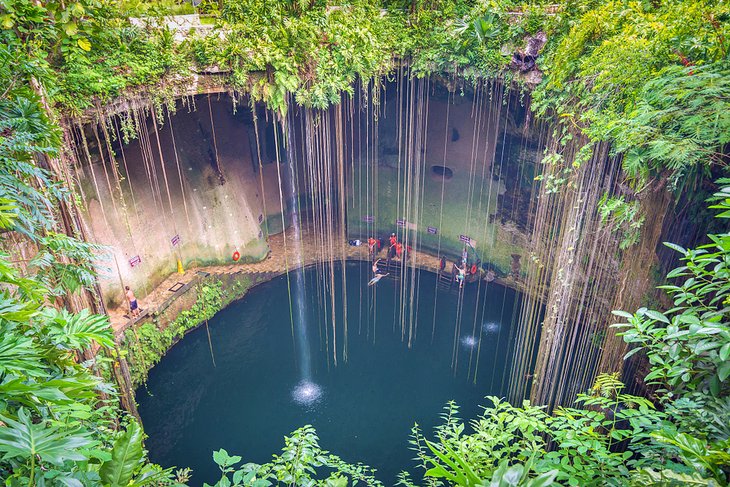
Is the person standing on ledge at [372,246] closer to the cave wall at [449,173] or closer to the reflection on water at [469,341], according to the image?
the cave wall at [449,173]

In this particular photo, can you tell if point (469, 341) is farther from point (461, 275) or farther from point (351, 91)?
point (351, 91)

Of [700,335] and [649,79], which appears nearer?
[700,335]

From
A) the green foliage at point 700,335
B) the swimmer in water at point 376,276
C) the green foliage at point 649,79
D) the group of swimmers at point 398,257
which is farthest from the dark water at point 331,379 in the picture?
the green foliage at point 700,335

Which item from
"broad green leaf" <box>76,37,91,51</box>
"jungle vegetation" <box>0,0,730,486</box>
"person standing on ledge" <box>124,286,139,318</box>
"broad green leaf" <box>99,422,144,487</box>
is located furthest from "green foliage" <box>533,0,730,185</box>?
"person standing on ledge" <box>124,286,139,318</box>

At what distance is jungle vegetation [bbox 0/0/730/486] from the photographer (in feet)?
5.82

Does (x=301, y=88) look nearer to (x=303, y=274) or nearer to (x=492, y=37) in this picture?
(x=492, y=37)

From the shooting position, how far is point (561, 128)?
5559 mm

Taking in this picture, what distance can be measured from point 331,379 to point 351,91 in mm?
4000

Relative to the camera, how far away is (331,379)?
23.3 feet

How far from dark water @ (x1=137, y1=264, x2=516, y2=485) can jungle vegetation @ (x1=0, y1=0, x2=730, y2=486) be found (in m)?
1.00

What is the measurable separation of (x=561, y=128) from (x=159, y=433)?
6.04 m

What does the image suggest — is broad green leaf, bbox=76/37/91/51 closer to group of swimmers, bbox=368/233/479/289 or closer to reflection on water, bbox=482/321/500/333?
group of swimmers, bbox=368/233/479/289


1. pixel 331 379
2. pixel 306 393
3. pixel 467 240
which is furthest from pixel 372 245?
pixel 306 393

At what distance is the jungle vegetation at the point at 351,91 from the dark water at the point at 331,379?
1.00 m
